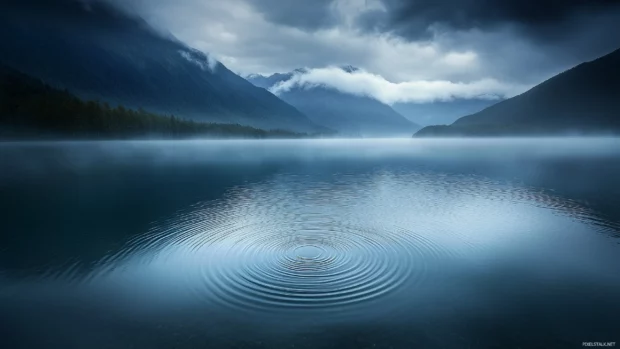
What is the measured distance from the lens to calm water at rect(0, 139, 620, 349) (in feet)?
49.6

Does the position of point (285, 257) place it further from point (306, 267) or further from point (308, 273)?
point (308, 273)

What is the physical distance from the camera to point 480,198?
159 feet

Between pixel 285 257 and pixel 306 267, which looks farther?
pixel 285 257

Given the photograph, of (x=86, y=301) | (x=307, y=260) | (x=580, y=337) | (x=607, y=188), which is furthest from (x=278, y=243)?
(x=607, y=188)

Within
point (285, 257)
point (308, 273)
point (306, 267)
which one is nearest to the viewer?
point (308, 273)

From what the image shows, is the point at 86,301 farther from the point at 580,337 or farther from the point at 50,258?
the point at 580,337

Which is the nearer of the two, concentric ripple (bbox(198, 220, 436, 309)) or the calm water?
the calm water

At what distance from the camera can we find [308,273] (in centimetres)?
2080

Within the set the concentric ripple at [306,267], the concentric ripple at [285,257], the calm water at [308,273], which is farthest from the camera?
the concentric ripple at [285,257]

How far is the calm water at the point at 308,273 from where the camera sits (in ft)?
49.6

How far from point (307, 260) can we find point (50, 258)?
19907mm

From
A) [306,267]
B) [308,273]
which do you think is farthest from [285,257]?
[308,273]

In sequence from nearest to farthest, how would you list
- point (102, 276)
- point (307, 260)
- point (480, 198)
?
1. point (102, 276)
2. point (307, 260)
3. point (480, 198)

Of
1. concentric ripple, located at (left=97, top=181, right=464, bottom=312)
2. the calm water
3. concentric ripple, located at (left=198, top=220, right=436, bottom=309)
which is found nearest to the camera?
the calm water
